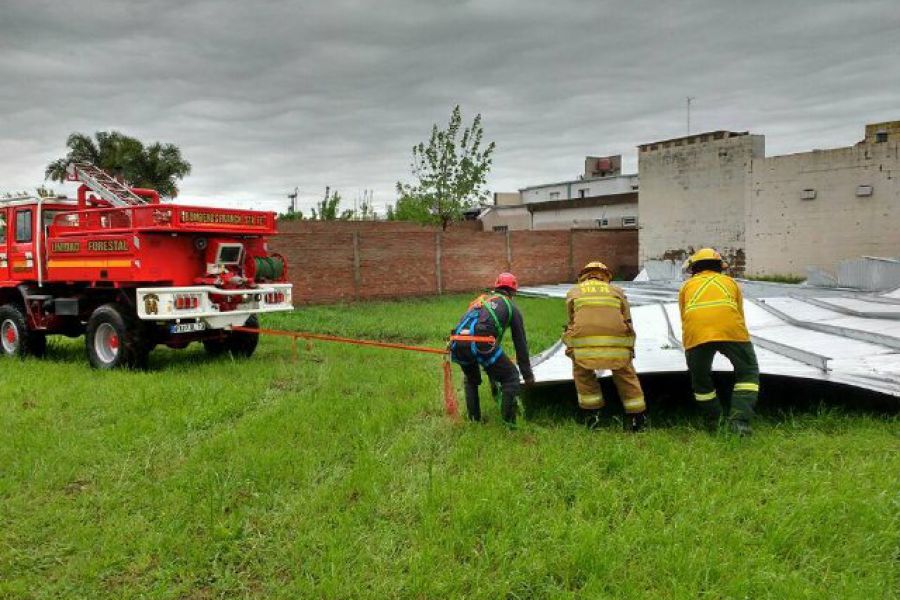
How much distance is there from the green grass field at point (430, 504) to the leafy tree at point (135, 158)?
24790mm

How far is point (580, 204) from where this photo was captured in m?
34.8

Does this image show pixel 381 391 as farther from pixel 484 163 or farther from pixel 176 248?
pixel 484 163

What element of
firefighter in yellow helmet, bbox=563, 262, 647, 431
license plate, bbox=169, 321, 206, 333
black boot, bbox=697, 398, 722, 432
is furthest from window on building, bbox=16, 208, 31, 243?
black boot, bbox=697, 398, 722, 432

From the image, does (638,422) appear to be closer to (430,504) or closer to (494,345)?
(494,345)

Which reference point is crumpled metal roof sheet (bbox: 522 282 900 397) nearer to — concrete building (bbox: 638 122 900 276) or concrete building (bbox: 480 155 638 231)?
concrete building (bbox: 638 122 900 276)

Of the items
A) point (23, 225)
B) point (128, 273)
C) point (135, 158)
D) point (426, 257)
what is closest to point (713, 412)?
point (128, 273)

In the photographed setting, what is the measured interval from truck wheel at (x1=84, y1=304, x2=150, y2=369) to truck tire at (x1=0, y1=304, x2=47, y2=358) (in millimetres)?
1583

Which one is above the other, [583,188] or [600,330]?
[583,188]

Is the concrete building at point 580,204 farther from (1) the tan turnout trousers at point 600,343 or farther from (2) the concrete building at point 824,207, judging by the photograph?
(1) the tan turnout trousers at point 600,343

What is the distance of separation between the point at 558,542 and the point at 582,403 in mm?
2296

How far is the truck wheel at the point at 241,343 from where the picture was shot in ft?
34.7

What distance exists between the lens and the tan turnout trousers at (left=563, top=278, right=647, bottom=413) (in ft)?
19.5

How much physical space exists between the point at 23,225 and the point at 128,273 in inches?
106

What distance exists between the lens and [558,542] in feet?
12.8
